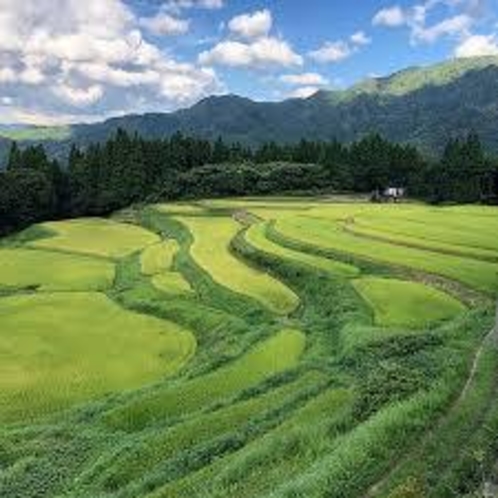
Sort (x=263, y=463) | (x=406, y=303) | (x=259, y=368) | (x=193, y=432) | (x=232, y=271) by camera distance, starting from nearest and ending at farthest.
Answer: (x=263, y=463), (x=193, y=432), (x=259, y=368), (x=406, y=303), (x=232, y=271)

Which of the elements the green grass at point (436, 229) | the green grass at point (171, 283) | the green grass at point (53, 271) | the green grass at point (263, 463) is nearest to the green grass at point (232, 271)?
the green grass at point (171, 283)

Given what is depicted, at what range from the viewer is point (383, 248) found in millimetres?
48188

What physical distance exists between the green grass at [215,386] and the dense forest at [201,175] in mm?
62741

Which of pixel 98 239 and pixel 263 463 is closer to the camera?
pixel 263 463

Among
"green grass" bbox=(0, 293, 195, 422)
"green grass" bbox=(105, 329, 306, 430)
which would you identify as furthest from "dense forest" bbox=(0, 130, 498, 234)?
"green grass" bbox=(105, 329, 306, 430)

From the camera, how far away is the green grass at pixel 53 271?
47844 mm

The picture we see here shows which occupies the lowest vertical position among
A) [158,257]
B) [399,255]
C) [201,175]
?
[158,257]

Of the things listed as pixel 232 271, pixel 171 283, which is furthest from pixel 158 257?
pixel 171 283

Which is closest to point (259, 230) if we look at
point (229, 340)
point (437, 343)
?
point (229, 340)

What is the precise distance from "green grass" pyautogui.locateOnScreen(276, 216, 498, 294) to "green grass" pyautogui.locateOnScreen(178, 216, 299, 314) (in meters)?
4.11

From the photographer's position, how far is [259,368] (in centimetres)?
2964

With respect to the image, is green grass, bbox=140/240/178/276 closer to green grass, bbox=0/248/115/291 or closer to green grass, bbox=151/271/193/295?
green grass, bbox=151/271/193/295

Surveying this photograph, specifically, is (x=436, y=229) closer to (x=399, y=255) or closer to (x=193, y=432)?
(x=399, y=255)

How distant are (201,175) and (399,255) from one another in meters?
56.4
